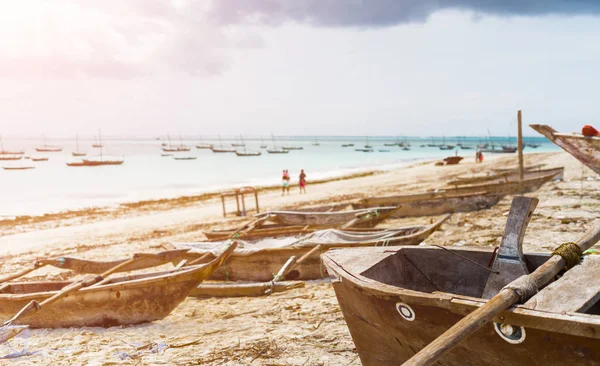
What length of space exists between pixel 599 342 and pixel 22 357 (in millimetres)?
7157

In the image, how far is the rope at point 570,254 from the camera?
4.10 metres

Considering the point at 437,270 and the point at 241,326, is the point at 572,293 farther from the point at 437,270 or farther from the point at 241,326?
the point at 241,326

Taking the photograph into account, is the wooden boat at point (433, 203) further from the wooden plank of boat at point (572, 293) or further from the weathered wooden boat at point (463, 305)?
the wooden plank of boat at point (572, 293)

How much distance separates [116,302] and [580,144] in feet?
26.9

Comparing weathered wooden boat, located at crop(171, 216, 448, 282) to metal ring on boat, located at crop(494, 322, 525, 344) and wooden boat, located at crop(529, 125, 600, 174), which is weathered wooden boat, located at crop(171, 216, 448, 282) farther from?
metal ring on boat, located at crop(494, 322, 525, 344)

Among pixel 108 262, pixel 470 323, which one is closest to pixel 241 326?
pixel 108 262

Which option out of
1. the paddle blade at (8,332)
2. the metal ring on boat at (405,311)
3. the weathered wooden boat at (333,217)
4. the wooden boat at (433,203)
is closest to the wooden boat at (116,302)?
the paddle blade at (8,332)

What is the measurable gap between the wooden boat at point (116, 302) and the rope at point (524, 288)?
5.00 meters

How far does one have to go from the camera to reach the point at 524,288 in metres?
3.38

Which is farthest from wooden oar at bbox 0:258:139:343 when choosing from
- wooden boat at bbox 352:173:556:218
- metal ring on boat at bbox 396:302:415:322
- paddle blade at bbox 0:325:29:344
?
wooden boat at bbox 352:173:556:218

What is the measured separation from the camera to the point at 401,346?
4.09 m

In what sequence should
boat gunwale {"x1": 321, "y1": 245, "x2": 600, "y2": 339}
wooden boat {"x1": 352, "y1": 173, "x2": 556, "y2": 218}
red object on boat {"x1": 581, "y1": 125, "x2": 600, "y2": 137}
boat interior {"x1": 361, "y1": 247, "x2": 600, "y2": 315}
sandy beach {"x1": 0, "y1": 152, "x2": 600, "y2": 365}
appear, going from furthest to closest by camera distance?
wooden boat {"x1": 352, "y1": 173, "x2": 556, "y2": 218}
red object on boat {"x1": 581, "y1": 125, "x2": 600, "y2": 137}
sandy beach {"x1": 0, "y1": 152, "x2": 600, "y2": 365}
boat interior {"x1": 361, "y1": 247, "x2": 600, "y2": 315}
boat gunwale {"x1": 321, "y1": 245, "x2": 600, "y2": 339}

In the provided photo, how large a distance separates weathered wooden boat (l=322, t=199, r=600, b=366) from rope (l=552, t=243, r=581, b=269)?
78 mm

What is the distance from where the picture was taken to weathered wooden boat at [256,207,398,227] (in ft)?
39.9
